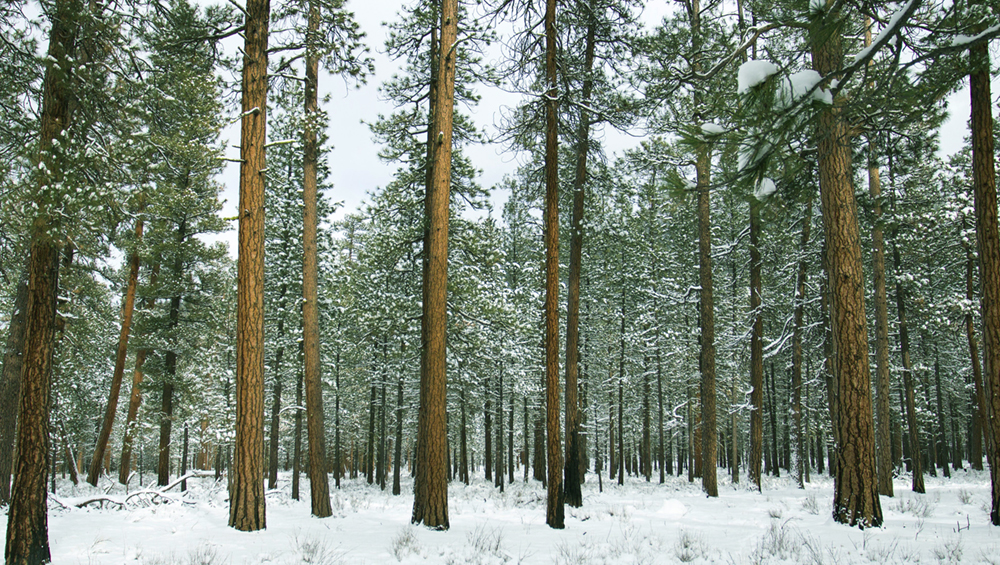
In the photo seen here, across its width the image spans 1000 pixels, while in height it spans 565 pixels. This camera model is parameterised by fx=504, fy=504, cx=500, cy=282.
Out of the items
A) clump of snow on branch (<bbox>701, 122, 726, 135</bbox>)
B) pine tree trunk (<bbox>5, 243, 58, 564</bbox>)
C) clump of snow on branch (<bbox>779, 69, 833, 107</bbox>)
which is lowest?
pine tree trunk (<bbox>5, 243, 58, 564</bbox>)

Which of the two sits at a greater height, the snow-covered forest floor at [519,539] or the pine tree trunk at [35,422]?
the pine tree trunk at [35,422]

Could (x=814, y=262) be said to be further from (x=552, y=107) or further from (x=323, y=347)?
(x=323, y=347)

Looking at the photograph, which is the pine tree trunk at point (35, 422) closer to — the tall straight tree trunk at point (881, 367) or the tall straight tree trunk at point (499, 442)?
the tall straight tree trunk at point (881, 367)

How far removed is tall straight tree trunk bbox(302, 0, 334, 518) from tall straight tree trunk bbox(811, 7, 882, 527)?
8857mm

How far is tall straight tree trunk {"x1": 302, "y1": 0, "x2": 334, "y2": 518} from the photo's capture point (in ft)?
33.5

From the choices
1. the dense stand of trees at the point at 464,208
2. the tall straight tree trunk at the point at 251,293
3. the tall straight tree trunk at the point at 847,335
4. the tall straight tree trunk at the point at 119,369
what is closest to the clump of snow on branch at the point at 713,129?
the dense stand of trees at the point at 464,208

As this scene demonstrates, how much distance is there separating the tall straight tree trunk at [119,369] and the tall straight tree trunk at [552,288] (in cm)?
1341

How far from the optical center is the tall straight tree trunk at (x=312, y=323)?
10.2 meters

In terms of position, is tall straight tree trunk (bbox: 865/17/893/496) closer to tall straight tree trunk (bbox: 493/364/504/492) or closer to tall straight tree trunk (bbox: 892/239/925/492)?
tall straight tree trunk (bbox: 892/239/925/492)

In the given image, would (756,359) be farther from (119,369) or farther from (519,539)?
(119,369)

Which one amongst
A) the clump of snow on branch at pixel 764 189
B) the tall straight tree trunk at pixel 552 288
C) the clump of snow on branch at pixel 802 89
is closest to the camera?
the clump of snow on branch at pixel 802 89

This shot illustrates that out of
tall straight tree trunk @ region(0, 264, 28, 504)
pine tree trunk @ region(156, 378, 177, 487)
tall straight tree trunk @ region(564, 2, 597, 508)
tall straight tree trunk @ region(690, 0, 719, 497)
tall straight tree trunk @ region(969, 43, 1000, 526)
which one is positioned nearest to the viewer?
A: tall straight tree trunk @ region(969, 43, 1000, 526)

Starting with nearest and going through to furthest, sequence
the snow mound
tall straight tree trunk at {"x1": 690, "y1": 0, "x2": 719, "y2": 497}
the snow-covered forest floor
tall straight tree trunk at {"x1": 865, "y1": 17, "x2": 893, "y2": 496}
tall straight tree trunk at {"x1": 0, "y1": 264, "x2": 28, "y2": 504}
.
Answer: the snow-covered forest floor → tall straight tree trunk at {"x1": 0, "y1": 264, "x2": 28, "y2": 504} → the snow mound → tall straight tree trunk at {"x1": 865, "y1": 17, "x2": 893, "y2": 496} → tall straight tree trunk at {"x1": 690, "y1": 0, "x2": 719, "y2": 497}

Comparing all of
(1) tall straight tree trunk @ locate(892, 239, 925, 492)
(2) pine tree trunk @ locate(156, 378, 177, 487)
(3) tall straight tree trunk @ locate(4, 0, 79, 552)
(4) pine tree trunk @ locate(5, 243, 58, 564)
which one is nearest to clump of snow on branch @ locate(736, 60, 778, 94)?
(3) tall straight tree trunk @ locate(4, 0, 79, 552)
